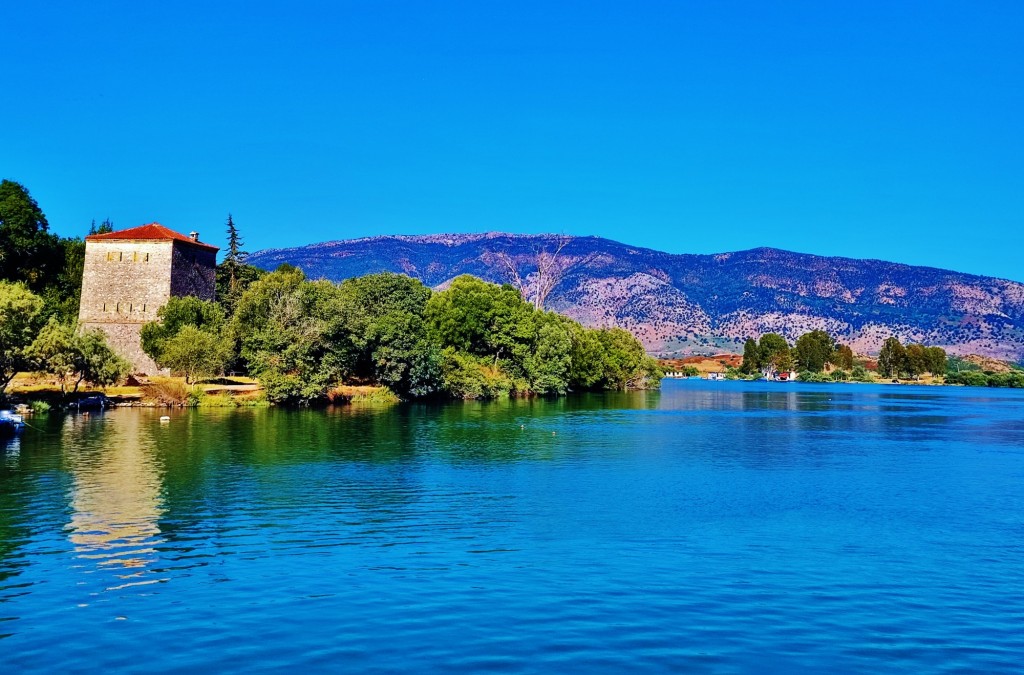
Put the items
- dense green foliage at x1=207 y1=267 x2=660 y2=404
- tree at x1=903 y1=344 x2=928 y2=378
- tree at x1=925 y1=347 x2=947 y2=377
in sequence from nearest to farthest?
dense green foliage at x1=207 y1=267 x2=660 y2=404 → tree at x1=925 y1=347 x2=947 y2=377 → tree at x1=903 y1=344 x2=928 y2=378

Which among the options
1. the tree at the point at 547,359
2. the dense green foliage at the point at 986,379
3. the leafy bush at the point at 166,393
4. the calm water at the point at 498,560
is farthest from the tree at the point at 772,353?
the calm water at the point at 498,560

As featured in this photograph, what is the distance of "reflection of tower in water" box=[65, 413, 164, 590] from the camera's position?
54.0ft

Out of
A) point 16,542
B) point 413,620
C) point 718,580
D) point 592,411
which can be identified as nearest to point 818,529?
point 718,580

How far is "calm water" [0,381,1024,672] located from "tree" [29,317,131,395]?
15497 mm

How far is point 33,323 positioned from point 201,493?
3163cm

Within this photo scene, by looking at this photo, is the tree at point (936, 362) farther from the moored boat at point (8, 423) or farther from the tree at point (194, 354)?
the moored boat at point (8, 423)

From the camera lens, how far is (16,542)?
57.4 ft

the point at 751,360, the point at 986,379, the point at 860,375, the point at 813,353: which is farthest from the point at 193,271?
the point at 986,379

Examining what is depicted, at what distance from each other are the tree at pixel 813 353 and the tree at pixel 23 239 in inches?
5605

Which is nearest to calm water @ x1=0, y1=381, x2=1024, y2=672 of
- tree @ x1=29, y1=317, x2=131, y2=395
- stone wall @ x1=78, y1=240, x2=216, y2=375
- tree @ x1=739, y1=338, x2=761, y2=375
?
tree @ x1=29, y1=317, x2=131, y2=395

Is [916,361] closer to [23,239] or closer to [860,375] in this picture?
[860,375]

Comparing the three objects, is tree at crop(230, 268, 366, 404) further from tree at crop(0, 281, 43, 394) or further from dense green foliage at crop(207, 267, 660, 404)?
tree at crop(0, 281, 43, 394)

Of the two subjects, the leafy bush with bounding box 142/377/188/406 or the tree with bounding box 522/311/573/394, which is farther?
the tree with bounding box 522/311/573/394

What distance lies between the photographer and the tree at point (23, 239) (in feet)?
246
